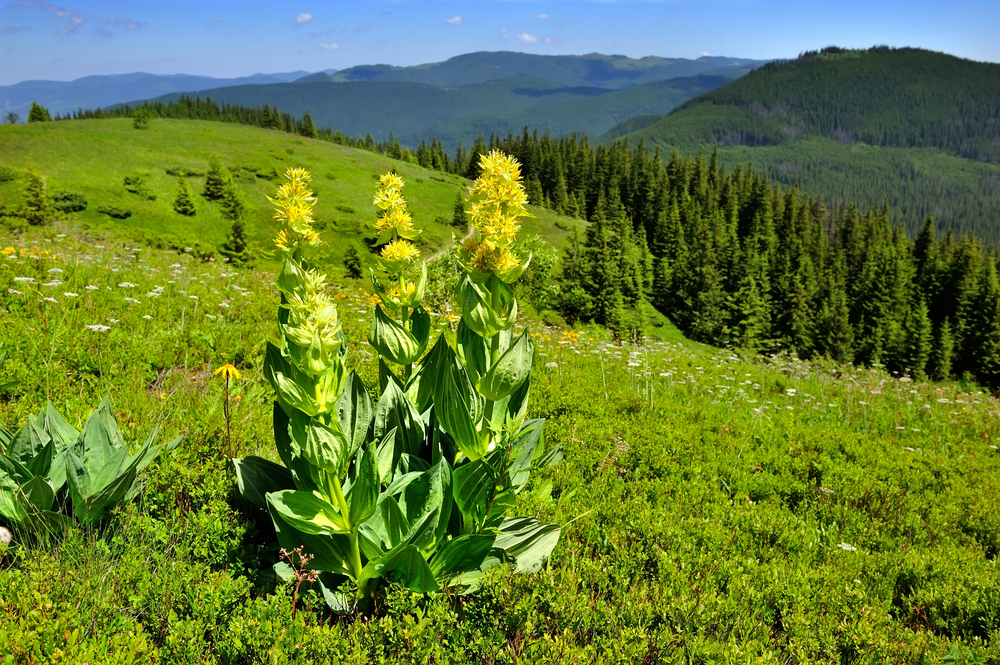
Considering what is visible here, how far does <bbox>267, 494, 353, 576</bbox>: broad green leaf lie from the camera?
2.61 meters

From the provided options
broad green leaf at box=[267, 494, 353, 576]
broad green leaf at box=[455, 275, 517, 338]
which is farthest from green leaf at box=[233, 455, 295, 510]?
broad green leaf at box=[455, 275, 517, 338]

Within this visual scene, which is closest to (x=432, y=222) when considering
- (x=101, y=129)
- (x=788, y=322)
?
(x=101, y=129)

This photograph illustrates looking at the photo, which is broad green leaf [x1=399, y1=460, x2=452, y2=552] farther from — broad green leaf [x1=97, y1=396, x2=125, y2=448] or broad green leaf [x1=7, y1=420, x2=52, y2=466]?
broad green leaf [x1=7, y1=420, x2=52, y2=466]

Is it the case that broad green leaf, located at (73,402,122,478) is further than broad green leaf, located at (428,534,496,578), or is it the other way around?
broad green leaf, located at (73,402,122,478)

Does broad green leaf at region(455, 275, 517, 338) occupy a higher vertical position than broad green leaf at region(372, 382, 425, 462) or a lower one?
higher

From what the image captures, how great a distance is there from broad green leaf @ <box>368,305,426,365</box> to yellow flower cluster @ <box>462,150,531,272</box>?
23.2 inches

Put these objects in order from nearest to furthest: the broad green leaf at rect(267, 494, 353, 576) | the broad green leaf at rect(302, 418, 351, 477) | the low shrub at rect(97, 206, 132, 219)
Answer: the broad green leaf at rect(302, 418, 351, 477), the broad green leaf at rect(267, 494, 353, 576), the low shrub at rect(97, 206, 132, 219)

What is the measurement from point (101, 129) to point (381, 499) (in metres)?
80.0

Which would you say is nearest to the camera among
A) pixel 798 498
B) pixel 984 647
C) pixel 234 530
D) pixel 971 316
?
pixel 234 530

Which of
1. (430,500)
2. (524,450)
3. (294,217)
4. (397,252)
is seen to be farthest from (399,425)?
(294,217)

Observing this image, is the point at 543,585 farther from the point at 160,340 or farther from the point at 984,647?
the point at 160,340

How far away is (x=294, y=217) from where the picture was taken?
247cm

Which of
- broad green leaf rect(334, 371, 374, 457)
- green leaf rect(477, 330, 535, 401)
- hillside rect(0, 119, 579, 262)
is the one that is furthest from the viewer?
hillside rect(0, 119, 579, 262)

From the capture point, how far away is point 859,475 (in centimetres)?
593
